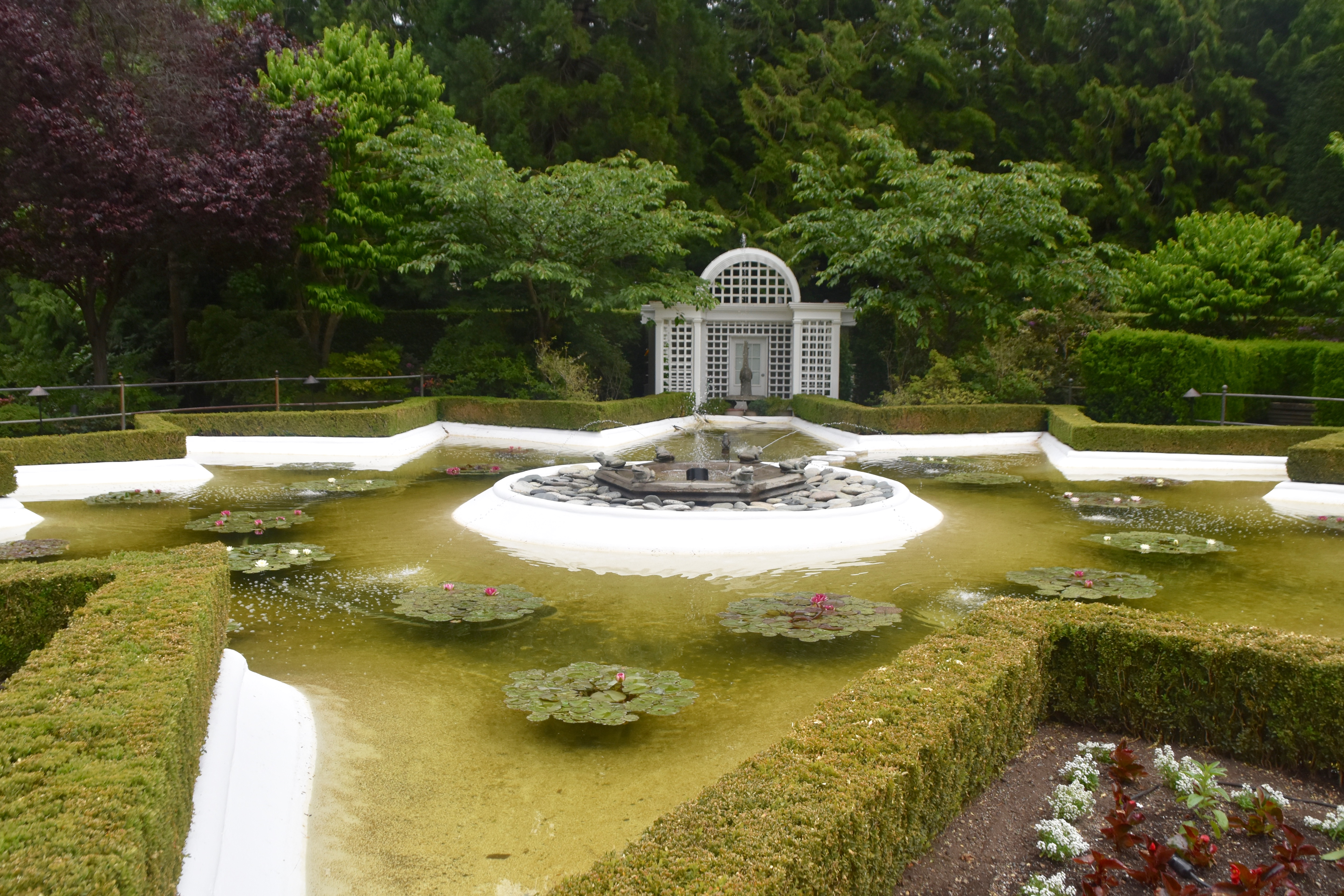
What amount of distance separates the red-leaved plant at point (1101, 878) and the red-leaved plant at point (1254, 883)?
28 cm

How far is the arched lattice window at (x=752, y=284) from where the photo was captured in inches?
939

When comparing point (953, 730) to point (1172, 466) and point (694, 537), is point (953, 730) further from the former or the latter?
point (1172, 466)

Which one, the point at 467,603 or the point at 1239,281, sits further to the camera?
the point at 1239,281

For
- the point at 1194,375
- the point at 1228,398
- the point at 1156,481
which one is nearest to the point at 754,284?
the point at 1194,375

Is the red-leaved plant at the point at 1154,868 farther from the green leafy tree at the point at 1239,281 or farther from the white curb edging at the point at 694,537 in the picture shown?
the green leafy tree at the point at 1239,281

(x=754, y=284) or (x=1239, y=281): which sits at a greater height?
(x=754, y=284)

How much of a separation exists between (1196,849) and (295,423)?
15.3m

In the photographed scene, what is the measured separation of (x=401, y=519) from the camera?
9875 millimetres

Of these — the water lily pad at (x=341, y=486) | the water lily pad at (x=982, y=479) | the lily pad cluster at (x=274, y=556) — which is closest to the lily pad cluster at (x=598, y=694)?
the lily pad cluster at (x=274, y=556)

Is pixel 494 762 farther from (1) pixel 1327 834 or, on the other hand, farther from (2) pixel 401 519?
(2) pixel 401 519

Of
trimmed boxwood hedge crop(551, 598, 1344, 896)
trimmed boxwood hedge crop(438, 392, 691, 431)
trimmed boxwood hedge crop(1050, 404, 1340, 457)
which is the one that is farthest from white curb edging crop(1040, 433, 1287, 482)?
trimmed boxwood hedge crop(551, 598, 1344, 896)

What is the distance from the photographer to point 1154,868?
3.03 metres

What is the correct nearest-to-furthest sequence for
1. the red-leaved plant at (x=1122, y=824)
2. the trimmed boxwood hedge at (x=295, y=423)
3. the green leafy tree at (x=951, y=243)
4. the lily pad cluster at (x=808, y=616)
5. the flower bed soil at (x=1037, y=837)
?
the flower bed soil at (x=1037, y=837) < the red-leaved plant at (x=1122, y=824) < the lily pad cluster at (x=808, y=616) < the trimmed boxwood hedge at (x=295, y=423) < the green leafy tree at (x=951, y=243)

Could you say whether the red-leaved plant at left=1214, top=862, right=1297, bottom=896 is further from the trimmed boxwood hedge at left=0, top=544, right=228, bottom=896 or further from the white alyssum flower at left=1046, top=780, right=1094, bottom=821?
the trimmed boxwood hedge at left=0, top=544, right=228, bottom=896
